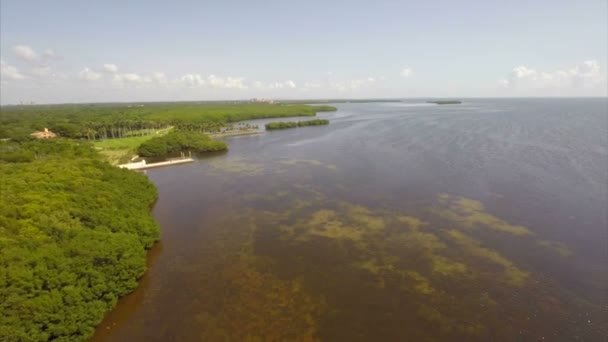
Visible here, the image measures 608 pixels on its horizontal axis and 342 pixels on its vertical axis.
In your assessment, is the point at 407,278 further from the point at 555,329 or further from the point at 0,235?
the point at 0,235

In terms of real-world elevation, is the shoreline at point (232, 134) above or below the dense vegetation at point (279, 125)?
below

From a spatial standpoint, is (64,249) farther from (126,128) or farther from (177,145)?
(126,128)

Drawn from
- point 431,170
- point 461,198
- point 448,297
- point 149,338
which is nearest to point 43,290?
point 149,338

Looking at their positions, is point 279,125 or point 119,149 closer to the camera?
point 119,149

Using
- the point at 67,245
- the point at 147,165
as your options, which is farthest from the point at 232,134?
the point at 67,245

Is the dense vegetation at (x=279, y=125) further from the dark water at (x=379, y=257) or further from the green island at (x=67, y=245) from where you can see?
the green island at (x=67, y=245)

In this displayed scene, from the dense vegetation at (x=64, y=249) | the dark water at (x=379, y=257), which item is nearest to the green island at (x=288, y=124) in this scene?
the dark water at (x=379, y=257)

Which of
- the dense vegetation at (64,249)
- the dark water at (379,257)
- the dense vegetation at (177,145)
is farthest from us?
the dense vegetation at (177,145)

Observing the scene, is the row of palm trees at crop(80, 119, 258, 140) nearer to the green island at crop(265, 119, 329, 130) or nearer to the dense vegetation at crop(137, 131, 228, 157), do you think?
the green island at crop(265, 119, 329, 130)
